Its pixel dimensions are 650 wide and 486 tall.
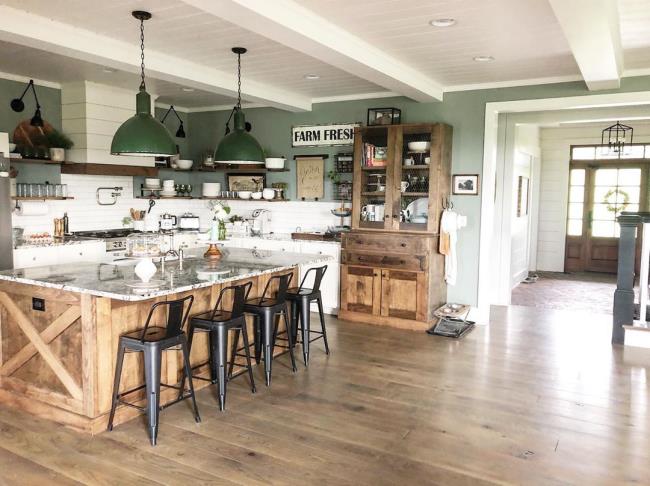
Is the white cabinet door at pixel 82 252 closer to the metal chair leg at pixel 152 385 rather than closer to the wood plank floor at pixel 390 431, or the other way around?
the wood plank floor at pixel 390 431

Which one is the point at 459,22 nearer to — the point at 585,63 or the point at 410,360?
the point at 585,63

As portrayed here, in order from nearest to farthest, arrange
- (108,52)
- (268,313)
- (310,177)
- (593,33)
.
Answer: (593,33) < (268,313) < (108,52) < (310,177)

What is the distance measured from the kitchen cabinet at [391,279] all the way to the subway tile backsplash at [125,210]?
1007 mm

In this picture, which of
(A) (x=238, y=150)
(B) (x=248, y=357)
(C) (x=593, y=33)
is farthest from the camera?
(A) (x=238, y=150)

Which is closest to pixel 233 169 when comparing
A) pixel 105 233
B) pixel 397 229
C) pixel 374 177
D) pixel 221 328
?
pixel 105 233

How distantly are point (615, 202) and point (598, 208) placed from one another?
11.7 inches

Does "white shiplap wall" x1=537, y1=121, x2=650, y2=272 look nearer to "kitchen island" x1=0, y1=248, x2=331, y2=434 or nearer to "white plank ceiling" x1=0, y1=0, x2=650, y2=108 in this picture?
"white plank ceiling" x1=0, y1=0, x2=650, y2=108

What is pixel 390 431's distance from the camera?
3596 mm

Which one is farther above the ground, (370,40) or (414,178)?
(370,40)

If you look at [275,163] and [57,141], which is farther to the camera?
[275,163]

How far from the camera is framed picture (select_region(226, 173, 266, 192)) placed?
7.88 meters

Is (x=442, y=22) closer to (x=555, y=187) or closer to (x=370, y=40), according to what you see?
(x=370, y=40)

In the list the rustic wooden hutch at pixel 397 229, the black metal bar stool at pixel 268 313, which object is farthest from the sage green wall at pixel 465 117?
the black metal bar stool at pixel 268 313

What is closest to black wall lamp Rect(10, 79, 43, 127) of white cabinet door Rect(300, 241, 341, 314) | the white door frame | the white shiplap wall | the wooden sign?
the wooden sign
